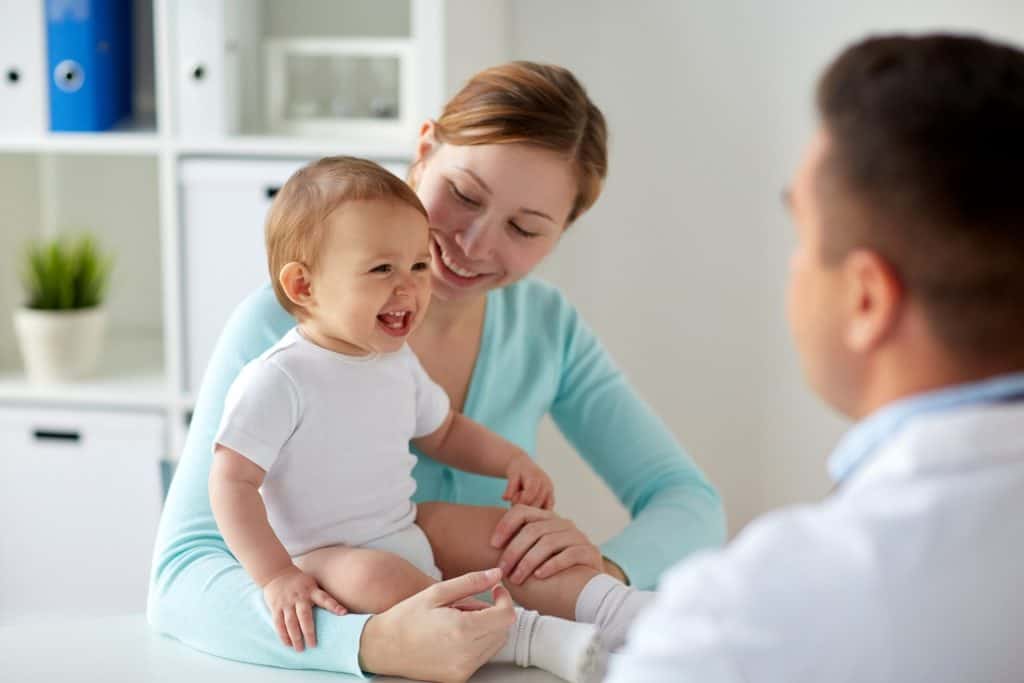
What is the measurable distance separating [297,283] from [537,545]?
37 cm

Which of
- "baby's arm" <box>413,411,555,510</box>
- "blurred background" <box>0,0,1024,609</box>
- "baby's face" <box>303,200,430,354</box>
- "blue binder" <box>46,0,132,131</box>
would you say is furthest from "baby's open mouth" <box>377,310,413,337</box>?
"blue binder" <box>46,0,132,131</box>

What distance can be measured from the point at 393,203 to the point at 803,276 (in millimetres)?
591

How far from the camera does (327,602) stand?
129 cm

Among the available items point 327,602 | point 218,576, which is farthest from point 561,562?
point 218,576

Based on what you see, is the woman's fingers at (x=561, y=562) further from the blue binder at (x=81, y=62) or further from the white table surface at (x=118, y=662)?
the blue binder at (x=81, y=62)

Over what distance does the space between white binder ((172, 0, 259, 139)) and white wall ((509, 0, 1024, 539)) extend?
628mm

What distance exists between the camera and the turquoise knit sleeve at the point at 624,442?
69.1 inches

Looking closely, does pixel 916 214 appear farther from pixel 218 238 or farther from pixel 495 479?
pixel 218 238

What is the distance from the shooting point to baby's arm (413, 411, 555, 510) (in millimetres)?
1506

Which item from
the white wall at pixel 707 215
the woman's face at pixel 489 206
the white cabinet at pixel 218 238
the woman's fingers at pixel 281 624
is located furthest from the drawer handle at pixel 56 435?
the woman's fingers at pixel 281 624

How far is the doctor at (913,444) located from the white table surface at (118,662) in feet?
1.56

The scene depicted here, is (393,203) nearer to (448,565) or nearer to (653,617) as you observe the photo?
(448,565)

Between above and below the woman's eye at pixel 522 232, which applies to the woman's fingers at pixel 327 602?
below

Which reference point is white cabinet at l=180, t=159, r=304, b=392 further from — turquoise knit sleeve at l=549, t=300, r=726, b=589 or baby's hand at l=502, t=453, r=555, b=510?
baby's hand at l=502, t=453, r=555, b=510
